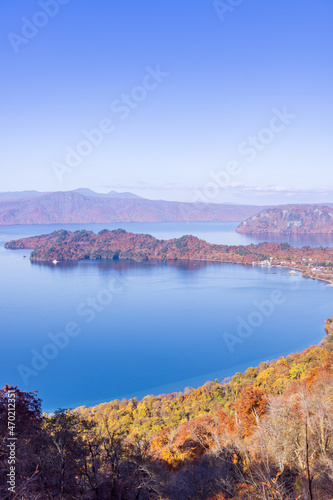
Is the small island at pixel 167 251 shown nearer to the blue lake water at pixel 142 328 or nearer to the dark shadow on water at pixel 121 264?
the dark shadow on water at pixel 121 264

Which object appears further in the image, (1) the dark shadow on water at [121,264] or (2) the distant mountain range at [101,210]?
(2) the distant mountain range at [101,210]

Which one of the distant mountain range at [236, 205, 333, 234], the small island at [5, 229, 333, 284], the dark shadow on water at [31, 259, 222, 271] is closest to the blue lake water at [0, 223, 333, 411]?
the dark shadow on water at [31, 259, 222, 271]

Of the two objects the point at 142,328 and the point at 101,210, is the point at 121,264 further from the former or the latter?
the point at 101,210

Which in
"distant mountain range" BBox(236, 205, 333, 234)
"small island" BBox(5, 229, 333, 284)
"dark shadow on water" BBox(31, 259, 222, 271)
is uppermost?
"distant mountain range" BBox(236, 205, 333, 234)

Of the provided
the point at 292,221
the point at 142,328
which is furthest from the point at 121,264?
the point at 292,221

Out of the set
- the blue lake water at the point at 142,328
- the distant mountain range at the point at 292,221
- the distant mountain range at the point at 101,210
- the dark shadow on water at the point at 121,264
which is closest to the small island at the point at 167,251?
the dark shadow on water at the point at 121,264

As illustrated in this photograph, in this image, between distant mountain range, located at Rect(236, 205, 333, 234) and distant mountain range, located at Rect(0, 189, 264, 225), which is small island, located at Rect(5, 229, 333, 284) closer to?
distant mountain range, located at Rect(236, 205, 333, 234)

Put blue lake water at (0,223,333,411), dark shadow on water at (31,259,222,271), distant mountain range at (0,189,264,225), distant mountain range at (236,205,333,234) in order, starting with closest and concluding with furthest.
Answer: blue lake water at (0,223,333,411) < dark shadow on water at (31,259,222,271) < distant mountain range at (236,205,333,234) < distant mountain range at (0,189,264,225)

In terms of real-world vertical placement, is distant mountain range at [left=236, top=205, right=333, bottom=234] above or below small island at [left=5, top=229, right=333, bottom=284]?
above
